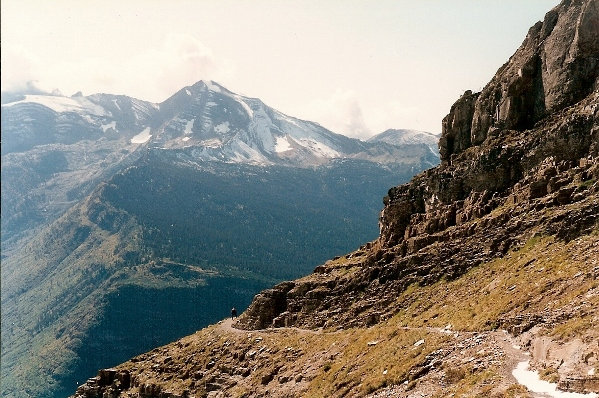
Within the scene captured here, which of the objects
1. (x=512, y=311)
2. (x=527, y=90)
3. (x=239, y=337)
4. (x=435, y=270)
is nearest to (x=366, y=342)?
(x=435, y=270)

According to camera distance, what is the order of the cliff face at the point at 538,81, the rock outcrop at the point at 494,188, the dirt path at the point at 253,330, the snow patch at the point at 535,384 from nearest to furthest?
the snow patch at the point at 535,384
the rock outcrop at the point at 494,188
the cliff face at the point at 538,81
the dirt path at the point at 253,330

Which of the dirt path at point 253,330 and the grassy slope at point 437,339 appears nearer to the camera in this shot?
the grassy slope at point 437,339

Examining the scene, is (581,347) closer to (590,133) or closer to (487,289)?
(487,289)

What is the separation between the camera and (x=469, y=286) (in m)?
74.5

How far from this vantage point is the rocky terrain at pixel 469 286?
50.9m

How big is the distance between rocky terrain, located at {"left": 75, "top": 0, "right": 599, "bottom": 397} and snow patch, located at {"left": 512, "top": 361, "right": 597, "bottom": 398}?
0.82ft

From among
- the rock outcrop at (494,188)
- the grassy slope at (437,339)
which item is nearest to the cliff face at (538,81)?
the rock outcrop at (494,188)

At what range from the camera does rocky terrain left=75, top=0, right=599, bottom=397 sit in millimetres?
50875

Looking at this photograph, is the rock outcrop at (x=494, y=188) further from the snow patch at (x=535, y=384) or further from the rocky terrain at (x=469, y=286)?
the snow patch at (x=535, y=384)

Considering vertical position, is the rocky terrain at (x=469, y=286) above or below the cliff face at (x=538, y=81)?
below

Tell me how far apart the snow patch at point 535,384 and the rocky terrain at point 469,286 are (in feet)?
0.82

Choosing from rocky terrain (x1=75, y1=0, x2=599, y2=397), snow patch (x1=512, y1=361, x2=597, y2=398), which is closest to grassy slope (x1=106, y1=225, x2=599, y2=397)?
rocky terrain (x1=75, y1=0, x2=599, y2=397)

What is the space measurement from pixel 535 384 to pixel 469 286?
112ft

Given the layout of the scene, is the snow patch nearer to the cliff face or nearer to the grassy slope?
the grassy slope
